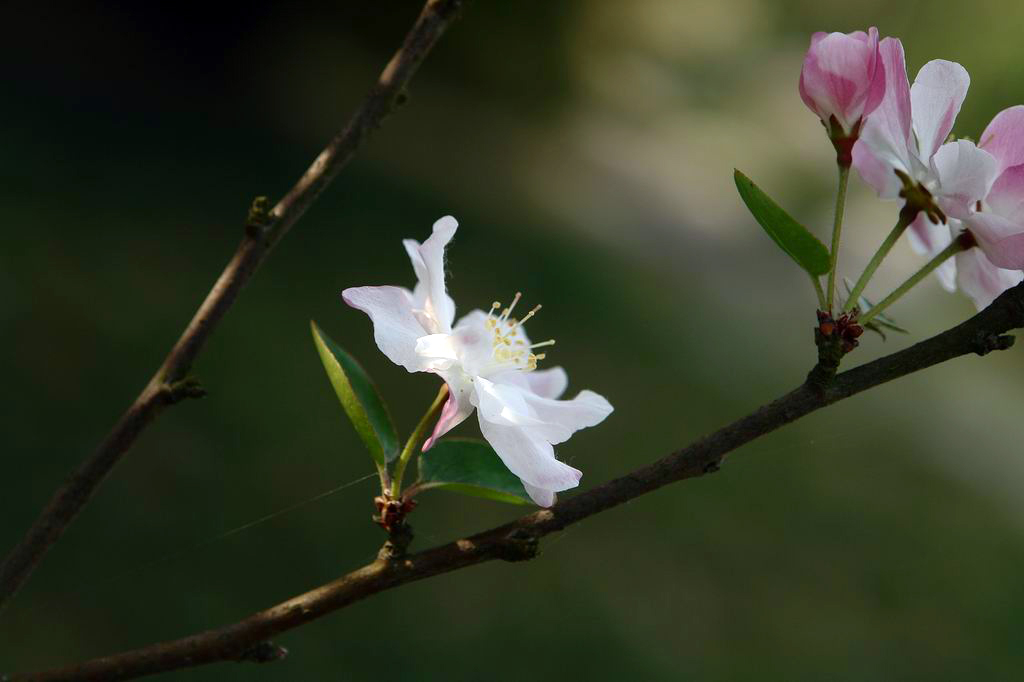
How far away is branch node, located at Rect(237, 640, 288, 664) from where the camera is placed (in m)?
0.41

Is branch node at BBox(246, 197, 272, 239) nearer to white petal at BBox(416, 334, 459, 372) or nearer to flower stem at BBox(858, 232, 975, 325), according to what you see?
white petal at BBox(416, 334, 459, 372)

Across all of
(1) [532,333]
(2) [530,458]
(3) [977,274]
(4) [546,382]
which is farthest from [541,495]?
(1) [532,333]

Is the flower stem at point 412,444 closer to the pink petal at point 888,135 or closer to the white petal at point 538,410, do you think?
the white petal at point 538,410

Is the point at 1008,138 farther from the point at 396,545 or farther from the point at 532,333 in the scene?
the point at 532,333

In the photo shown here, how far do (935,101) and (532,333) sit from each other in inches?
61.8

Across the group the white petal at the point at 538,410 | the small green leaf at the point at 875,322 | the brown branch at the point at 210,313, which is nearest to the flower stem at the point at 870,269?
the small green leaf at the point at 875,322

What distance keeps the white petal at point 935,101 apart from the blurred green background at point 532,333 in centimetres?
89

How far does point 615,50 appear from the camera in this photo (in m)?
2.93

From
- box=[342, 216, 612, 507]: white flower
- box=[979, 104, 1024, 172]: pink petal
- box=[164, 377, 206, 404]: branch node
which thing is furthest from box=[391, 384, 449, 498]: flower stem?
box=[979, 104, 1024, 172]: pink petal

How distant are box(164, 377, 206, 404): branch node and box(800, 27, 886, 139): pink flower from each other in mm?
324

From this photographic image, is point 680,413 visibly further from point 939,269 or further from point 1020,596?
point 939,269

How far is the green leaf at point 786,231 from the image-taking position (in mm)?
373

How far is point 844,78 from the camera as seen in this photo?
1.26 ft

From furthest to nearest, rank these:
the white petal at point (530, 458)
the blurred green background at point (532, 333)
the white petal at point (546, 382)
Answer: the blurred green background at point (532, 333), the white petal at point (546, 382), the white petal at point (530, 458)
